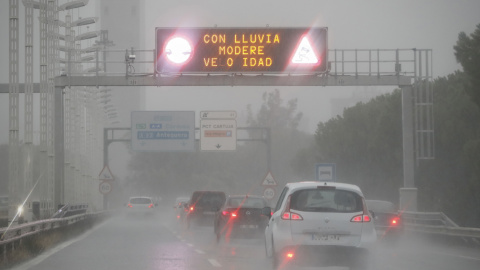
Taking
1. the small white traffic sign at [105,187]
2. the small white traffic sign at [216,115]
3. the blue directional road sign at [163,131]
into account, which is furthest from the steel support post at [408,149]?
the small white traffic sign at [105,187]

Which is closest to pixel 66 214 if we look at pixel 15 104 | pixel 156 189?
Result: pixel 15 104

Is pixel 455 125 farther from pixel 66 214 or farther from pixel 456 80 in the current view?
pixel 66 214

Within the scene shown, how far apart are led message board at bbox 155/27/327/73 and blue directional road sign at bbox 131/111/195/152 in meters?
22.9

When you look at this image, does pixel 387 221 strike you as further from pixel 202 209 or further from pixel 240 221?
pixel 202 209

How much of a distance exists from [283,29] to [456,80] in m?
35.3

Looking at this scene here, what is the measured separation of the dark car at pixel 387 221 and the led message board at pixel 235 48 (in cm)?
580

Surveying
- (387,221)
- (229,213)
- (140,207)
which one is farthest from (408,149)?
(140,207)

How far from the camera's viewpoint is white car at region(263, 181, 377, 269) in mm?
16875

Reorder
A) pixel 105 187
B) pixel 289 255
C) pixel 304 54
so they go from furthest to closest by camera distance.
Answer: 1. pixel 105 187
2. pixel 304 54
3. pixel 289 255

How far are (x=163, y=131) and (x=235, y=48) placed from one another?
79.5 feet

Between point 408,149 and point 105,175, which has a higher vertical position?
point 408,149

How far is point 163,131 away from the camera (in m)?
57.8

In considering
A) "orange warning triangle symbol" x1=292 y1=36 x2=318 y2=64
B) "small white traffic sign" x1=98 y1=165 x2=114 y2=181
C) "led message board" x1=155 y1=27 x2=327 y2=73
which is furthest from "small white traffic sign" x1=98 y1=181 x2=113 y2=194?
"orange warning triangle symbol" x1=292 y1=36 x2=318 y2=64

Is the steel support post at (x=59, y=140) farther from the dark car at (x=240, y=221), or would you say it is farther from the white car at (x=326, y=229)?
the white car at (x=326, y=229)
